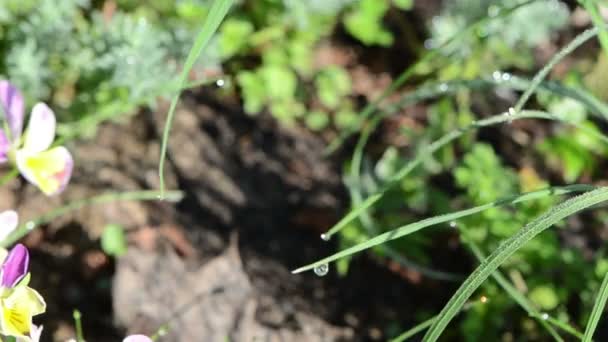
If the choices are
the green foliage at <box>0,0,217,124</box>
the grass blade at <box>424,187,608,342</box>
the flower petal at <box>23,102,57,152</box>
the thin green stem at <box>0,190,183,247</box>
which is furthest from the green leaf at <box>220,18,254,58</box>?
the grass blade at <box>424,187,608,342</box>

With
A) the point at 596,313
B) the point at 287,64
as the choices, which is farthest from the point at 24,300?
the point at 287,64

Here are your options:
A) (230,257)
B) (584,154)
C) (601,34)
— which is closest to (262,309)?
(230,257)

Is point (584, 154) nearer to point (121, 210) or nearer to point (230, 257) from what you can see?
point (230, 257)

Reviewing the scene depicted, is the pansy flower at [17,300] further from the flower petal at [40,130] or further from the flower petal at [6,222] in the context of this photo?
the flower petal at [40,130]

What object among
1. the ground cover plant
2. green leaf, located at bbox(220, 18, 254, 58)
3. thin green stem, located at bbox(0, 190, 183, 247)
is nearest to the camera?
thin green stem, located at bbox(0, 190, 183, 247)

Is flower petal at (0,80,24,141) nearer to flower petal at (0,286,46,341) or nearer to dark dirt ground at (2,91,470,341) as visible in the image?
flower petal at (0,286,46,341)

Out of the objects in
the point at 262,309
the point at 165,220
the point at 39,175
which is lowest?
the point at 262,309

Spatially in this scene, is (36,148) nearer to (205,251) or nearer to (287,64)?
(205,251)

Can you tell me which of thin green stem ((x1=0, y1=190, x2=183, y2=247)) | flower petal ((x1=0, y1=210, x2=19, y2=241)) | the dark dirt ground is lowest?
the dark dirt ground
